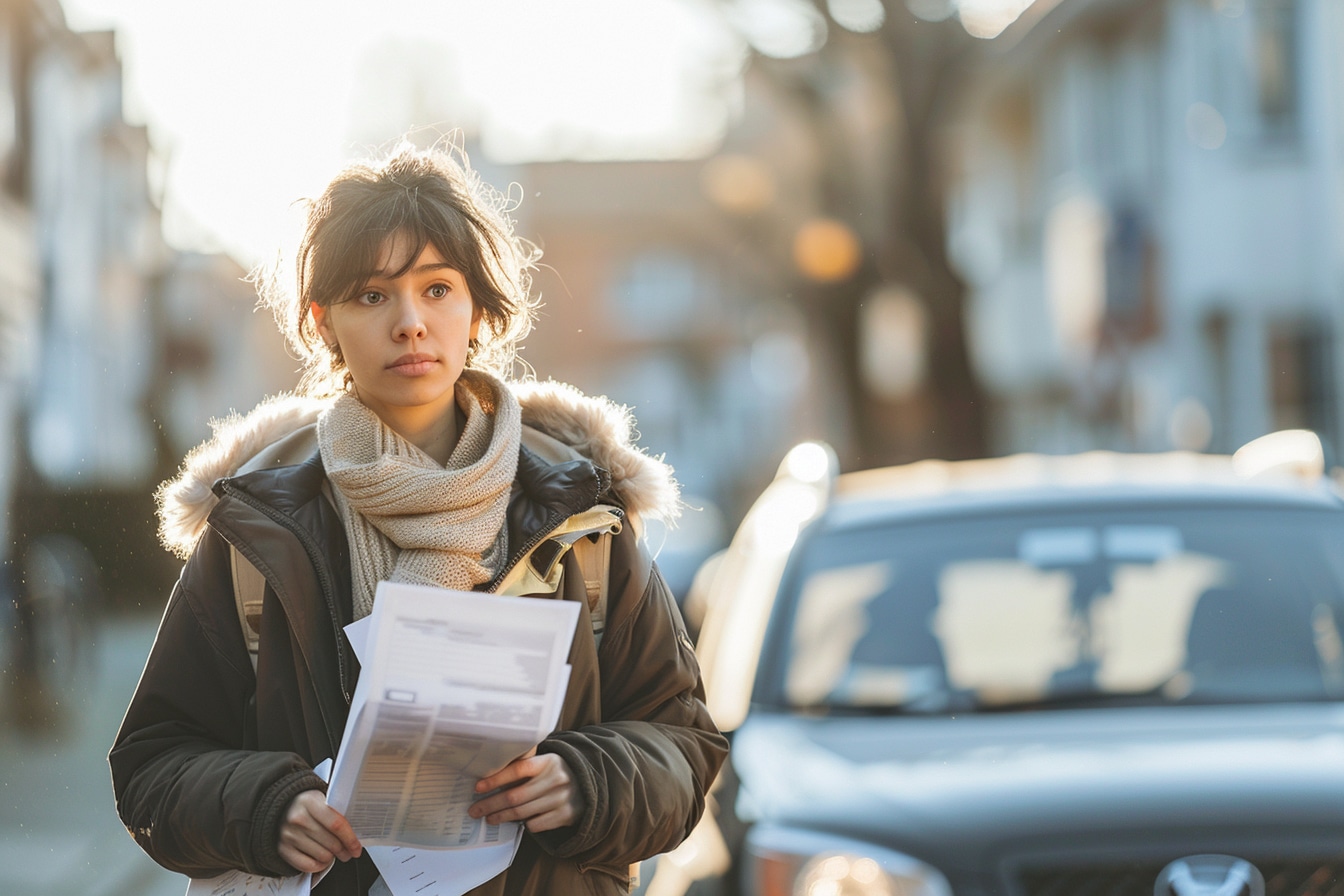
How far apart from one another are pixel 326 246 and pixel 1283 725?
2.18m

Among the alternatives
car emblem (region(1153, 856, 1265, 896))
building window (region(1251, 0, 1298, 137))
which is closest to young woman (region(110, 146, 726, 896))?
car emblem (region(1153, 856, 1265, 896))

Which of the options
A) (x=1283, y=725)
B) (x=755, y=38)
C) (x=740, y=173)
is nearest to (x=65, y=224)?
(x=755, y=38)

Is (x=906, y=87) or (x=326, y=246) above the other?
(x=906, y=87)

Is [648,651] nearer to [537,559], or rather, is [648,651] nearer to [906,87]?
[537,559]

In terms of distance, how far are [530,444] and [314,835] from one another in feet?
1.95

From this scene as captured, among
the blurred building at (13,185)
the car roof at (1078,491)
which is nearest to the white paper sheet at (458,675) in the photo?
the car roof at (1078,491)

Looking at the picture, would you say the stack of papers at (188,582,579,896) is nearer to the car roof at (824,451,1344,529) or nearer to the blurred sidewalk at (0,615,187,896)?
the car roof at (824,451,1344,529)

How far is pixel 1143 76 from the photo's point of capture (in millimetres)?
23531

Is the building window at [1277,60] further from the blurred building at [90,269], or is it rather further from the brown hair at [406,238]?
the brown hair at [406,238]

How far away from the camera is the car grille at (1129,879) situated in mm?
2693

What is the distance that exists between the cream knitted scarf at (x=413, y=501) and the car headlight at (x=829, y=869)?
1102 mm

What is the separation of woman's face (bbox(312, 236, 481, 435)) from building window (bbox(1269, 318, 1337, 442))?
19.7 m

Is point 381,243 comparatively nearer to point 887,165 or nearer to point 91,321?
point 91,321

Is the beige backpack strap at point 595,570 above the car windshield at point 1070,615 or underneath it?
above
